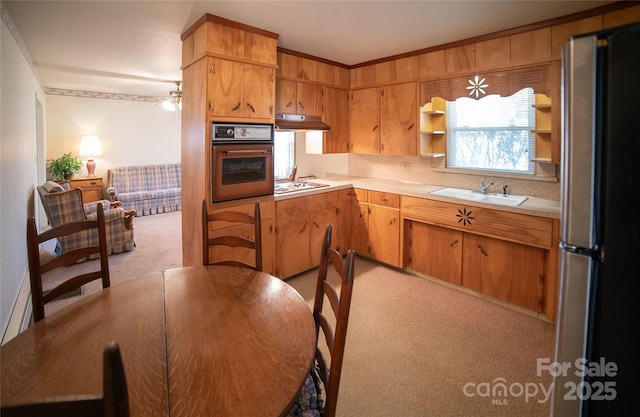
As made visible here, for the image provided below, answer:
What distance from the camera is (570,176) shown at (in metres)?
0.97

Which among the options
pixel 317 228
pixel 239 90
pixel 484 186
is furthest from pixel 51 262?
pixel 484 186

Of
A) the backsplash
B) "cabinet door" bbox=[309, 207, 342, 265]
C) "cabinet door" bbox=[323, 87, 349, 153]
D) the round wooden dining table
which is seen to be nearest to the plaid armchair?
"cabinet door" bbox=[309, 207, 342, 265]

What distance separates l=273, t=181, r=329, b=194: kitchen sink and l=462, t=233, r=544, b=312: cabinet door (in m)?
1.71

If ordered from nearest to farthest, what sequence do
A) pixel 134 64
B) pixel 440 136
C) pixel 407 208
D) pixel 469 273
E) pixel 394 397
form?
pixel 394 397 → pixel 469 273 → pixel 407 208 → pixel 440 136 → pixel 134 64

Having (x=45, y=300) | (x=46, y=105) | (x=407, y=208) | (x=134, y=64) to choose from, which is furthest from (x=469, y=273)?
(x=46, y=105)

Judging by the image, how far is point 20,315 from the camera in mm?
2734

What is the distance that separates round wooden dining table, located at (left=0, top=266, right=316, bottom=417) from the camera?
0.87m

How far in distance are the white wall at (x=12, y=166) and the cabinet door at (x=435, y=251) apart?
3.48m

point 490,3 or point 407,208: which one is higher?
point 490,3

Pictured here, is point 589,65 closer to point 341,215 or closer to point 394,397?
point 394,397

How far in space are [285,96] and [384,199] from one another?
60.9 inches

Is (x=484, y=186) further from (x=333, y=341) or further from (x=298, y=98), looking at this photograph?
(x=333, y=341)

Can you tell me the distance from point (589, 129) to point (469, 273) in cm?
246

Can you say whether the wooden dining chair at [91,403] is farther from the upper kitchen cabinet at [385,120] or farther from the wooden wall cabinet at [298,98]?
the upper kitchen cabinet at [385,120]
